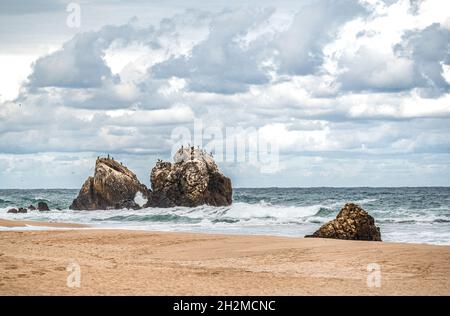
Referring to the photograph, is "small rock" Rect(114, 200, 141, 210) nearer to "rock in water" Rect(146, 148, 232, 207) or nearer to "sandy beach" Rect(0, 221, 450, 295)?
"rock in water" Rect(146, 148, 232, 207)

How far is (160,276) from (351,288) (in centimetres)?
411

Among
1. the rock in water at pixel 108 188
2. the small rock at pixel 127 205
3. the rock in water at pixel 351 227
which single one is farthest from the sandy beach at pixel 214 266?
the rock in water at pixel 108 188

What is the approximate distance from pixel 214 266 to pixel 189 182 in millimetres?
35732

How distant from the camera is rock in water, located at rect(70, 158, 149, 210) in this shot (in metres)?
56.2

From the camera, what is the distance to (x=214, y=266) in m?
15.4

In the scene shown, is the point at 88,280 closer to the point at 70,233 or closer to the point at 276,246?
the point at 276,246

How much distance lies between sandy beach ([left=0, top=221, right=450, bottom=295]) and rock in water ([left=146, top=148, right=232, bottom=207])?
27992 mm

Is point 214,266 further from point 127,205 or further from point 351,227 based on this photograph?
point 127,205

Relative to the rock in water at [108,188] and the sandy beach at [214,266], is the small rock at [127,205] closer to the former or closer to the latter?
the rock in water at [108,188]

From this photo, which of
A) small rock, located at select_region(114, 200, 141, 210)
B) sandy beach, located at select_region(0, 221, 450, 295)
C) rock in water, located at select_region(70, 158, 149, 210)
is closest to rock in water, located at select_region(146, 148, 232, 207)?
small rock, located at select_region(114, 200, 141, 210)

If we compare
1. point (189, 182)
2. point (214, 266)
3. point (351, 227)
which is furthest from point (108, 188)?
point (214, 266)

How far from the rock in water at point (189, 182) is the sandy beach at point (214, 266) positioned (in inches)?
1102

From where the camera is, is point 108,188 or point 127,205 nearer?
point 127,205

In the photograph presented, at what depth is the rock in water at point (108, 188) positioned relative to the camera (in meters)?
56.2
